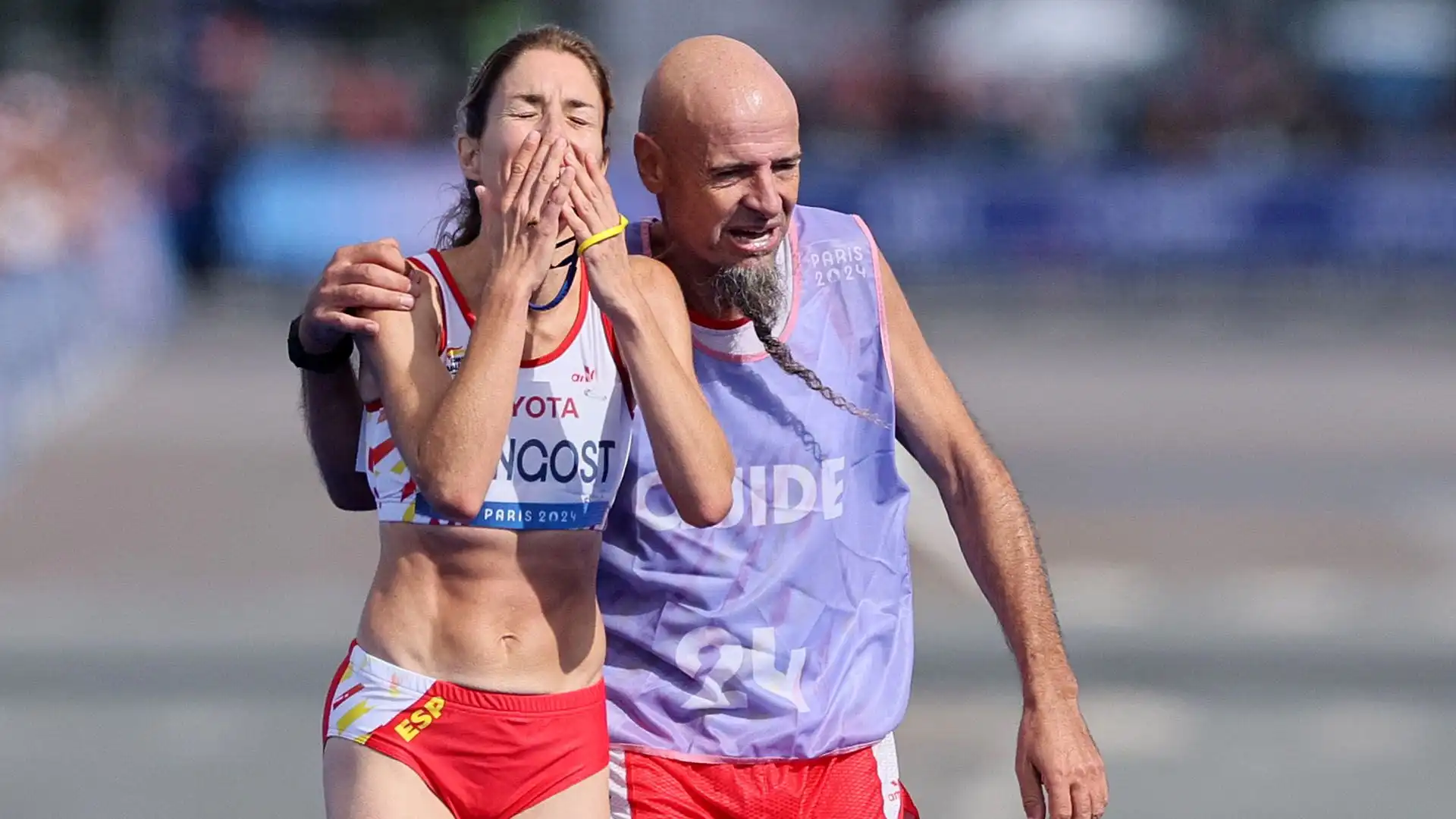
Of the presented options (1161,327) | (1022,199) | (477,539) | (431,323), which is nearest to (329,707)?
(477,539)

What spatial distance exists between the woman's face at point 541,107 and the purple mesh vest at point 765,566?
48 centimetres

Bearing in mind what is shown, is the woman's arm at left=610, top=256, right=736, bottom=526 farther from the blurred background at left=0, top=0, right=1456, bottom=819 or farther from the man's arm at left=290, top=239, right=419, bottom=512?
the blurred background at left=0, top=0, right=1456, bottom=819

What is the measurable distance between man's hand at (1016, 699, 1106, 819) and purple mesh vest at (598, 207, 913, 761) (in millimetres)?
329

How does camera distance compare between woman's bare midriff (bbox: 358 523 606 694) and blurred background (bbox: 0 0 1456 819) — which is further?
blurred background (bbox: 0 0 1456 819)

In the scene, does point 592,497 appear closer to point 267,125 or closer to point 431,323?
point 431,323

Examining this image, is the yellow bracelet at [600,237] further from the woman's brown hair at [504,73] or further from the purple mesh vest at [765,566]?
the purple mesh vest at [765,566]

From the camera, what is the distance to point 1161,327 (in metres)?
24.8

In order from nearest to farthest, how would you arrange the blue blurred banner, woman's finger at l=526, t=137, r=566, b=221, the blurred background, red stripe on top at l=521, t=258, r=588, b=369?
woman's finger at l=526, t=137, r=566, b=221, red stripe on top at l=521, t=258, r=588, b=369, the blurred background, the blue blurred banner

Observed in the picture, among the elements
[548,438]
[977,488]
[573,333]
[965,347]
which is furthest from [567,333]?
[965,347]

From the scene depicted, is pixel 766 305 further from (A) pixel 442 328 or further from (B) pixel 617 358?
(A) pixel 442 328

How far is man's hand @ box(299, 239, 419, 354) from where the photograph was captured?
4.01 m

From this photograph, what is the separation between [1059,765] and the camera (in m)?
4.46

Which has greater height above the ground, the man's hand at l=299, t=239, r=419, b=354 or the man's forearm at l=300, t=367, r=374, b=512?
the man's hand at l=299, t=239, r=419, b=354

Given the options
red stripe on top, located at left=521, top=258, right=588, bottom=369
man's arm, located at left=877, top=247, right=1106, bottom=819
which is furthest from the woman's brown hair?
man's arm, located at left=877, top=247, right=1106, bottom=819
